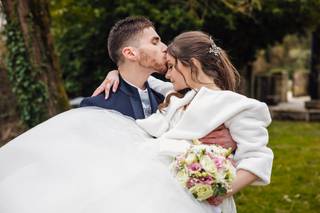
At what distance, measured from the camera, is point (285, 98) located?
Answer: 19984 millimetres

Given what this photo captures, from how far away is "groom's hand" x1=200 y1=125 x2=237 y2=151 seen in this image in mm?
2539

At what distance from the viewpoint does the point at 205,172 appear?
236 centimetres

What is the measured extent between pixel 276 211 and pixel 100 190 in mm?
4614

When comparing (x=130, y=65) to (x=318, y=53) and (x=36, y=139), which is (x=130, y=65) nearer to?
(x=36, y=139)

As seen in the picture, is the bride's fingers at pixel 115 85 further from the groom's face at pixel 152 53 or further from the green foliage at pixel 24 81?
the green foliage at pixel 24 81

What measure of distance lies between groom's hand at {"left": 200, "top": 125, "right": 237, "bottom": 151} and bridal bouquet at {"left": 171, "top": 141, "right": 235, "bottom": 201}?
0.39 feet

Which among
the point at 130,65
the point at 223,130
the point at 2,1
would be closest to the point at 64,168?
the point at 223,130

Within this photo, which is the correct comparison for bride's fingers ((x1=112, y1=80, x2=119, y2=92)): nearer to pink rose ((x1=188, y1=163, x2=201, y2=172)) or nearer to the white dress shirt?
the white dress shirt

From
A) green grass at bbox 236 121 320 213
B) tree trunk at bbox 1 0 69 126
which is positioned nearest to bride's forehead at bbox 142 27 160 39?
green grass at bbox 236 121 320 213

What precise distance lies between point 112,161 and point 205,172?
1.31 ft

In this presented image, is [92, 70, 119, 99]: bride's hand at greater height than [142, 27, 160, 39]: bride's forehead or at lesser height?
lesser

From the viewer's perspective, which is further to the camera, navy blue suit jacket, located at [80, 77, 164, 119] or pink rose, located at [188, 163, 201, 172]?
navy blue suit jacket, located at [80, 77, 164, 119]

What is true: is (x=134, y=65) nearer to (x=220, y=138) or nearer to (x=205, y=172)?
(x=220, y=138)

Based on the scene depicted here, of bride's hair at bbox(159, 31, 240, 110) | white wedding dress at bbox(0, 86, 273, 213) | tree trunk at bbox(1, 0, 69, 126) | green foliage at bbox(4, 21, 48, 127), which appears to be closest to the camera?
white wedding dress at bbox(0, 86, 273, 213)
